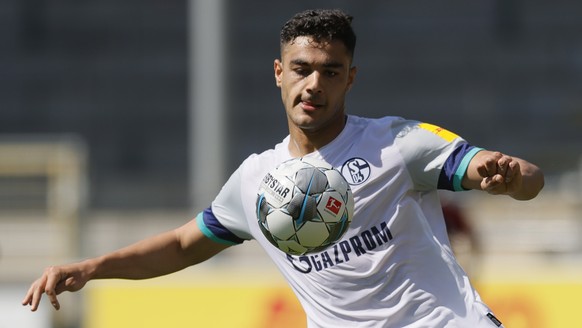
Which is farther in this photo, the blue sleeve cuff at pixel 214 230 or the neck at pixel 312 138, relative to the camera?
the blue sleeve cuff at pixel 214 230

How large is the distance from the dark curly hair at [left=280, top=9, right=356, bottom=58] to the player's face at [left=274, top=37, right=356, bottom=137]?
0.02 metres

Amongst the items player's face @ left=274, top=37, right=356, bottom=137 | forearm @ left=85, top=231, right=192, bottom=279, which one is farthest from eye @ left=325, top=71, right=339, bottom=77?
forearm @ left=85, top=231, right=192, bottom=279

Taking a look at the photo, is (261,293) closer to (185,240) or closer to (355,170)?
(185,240)

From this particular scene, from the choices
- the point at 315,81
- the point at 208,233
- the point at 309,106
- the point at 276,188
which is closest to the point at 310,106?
the point at 309,106

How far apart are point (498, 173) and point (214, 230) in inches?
63.8

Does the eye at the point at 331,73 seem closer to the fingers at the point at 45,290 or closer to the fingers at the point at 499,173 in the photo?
the fingers at the point at 499,173

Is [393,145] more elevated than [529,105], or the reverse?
[393,145]

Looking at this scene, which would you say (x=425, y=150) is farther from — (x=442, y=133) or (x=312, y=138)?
(x=312, y=138)

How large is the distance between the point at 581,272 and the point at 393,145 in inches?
227

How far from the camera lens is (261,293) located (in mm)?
9773

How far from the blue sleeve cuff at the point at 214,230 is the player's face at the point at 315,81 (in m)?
0.76

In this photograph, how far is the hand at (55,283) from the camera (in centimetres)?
456

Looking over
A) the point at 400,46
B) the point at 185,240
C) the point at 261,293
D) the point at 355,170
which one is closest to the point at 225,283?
the point at 261,293

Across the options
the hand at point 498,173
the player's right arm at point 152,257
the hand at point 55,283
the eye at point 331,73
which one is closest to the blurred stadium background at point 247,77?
the player's right arm at point 152,257
